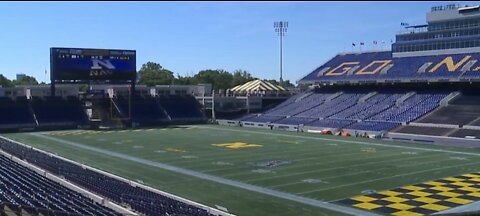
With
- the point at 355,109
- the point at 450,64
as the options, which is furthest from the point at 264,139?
the point at 450,64

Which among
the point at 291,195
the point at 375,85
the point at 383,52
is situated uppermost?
the point at 383,52

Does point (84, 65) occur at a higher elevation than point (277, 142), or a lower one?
higher

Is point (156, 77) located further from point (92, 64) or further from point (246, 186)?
point (246, 186)

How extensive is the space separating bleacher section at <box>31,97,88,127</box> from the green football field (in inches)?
381

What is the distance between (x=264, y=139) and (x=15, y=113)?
32.1 meters

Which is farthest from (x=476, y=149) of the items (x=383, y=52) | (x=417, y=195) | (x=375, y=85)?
(x=383, y=52)

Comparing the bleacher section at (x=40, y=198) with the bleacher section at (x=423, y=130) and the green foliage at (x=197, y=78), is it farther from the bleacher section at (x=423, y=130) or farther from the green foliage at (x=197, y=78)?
the green foliage at (x=197, y=78)

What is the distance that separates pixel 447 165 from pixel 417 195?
10122 millimetres

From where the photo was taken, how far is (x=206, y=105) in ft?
253

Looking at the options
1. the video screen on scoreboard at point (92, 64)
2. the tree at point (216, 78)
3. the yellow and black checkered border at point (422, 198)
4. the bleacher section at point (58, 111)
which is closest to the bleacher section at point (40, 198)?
the yellow and black checkered border at point (422, 198)

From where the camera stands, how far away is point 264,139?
4991 cm

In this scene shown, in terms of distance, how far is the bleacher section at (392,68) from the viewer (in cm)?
5716

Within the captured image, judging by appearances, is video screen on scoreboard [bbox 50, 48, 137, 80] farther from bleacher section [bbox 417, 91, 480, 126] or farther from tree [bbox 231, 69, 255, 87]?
tree [bbox 231, 69, 255, 87]

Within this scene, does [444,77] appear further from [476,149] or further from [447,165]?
[447,165]
